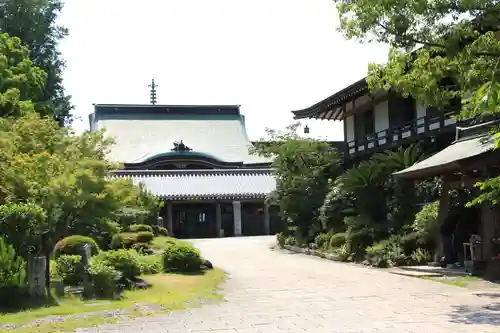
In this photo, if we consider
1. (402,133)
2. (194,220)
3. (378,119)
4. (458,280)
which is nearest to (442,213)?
(458,280)

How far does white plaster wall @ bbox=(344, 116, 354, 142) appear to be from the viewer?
29567mm

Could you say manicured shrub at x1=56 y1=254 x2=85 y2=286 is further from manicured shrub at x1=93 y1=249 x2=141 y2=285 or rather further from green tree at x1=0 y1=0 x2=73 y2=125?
green tree at x1=0 y1=0 x2=73 y2=125

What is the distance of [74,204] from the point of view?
45.2 feet

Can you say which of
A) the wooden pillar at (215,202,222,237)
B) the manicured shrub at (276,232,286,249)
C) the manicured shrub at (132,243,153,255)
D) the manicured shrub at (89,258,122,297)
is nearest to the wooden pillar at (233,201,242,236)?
the wooden pillar at (215,202,222,237)

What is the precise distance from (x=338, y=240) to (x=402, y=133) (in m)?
5.48

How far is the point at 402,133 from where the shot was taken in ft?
75.9

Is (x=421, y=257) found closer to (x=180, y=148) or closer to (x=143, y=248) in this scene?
(x=143, y=248)

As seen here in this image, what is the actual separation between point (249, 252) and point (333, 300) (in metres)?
13.0

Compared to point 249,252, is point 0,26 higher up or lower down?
higher up

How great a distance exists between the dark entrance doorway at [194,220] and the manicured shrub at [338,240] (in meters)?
17.3

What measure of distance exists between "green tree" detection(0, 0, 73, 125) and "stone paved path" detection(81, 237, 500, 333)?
16.1 meters

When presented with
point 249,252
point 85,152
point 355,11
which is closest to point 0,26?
point 85,152

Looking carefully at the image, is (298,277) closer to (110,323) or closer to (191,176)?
(110,323)

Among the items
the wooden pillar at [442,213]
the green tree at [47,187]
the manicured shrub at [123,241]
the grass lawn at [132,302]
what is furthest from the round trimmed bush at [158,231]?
the wooden pillar at [442,213]
